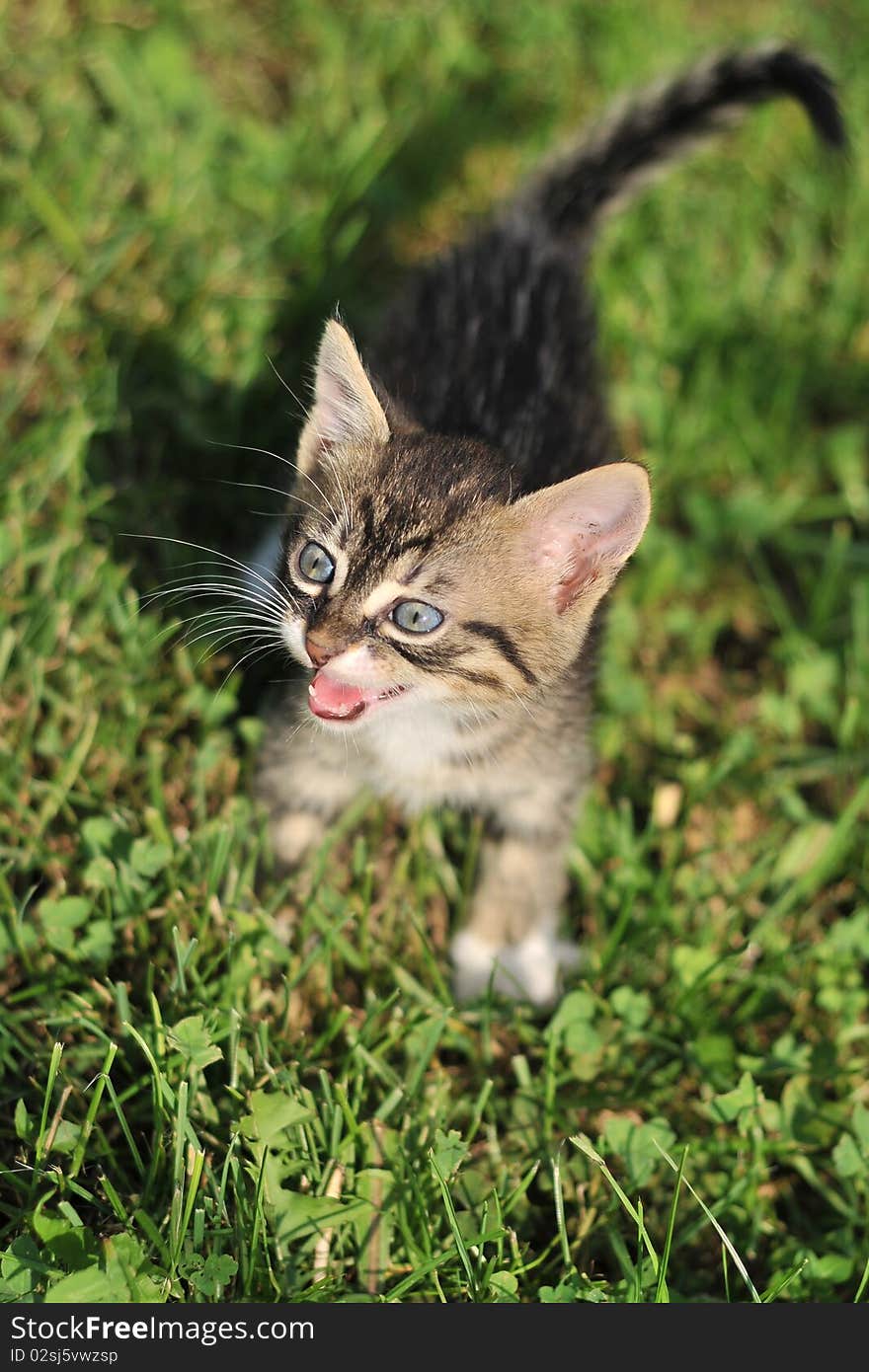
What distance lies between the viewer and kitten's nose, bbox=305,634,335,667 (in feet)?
7.48

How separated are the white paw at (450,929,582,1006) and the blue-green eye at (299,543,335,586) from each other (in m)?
1.08

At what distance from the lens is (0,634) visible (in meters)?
2.93

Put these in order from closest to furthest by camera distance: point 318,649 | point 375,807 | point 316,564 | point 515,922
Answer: point 318,649 → point 316,564 → point 515,922 → point 375,807

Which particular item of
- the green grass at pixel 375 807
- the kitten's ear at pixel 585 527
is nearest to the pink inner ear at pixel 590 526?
the kitten's ear at pixel 585 527

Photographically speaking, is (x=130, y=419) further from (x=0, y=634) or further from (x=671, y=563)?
(x=671, y=563)

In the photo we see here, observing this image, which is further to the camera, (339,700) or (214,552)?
(214,552)

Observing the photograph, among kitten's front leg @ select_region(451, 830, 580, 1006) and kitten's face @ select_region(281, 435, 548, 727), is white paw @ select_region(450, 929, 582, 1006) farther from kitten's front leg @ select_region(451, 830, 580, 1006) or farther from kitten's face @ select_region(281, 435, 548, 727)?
kitten's face @ select_region(281, 435, 548, 727)

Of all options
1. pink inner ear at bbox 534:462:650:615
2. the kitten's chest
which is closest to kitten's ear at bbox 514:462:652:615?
pink inner ear at bbox 534:462:650:615

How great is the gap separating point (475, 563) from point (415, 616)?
163mm

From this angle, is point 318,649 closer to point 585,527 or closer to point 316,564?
point 316,564

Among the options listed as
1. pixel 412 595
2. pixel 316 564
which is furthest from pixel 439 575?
pixel 316 564

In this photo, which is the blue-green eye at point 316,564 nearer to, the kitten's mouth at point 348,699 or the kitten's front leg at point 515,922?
the kitten's mouth at point 348,699

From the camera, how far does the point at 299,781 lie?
283cm

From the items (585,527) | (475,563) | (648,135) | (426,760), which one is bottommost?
(426,760)
